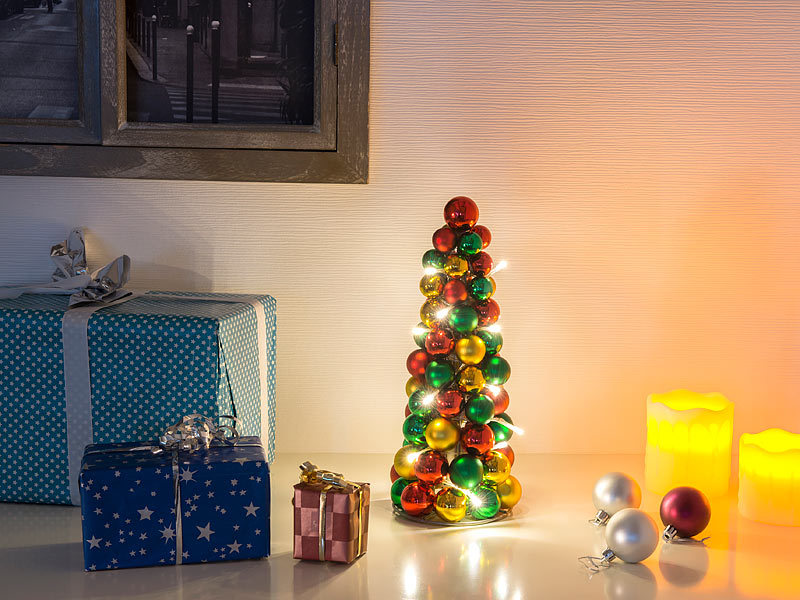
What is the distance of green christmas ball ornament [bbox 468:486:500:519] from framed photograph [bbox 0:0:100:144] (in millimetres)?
731

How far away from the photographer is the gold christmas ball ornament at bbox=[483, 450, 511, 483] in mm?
1086

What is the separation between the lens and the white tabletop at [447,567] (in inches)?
35.1

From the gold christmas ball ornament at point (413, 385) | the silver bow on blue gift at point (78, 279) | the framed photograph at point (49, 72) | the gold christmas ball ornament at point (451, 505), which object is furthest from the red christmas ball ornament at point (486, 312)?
the framed photograph at point (49, 72)

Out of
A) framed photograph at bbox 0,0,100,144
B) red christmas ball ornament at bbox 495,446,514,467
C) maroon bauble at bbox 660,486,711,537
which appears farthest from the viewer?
framed photograph at bbox 0,0,100,144

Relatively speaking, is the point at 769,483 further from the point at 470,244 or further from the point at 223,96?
the point at 223,96

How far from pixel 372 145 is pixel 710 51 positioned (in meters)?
0.52

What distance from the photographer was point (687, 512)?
40.7 inches

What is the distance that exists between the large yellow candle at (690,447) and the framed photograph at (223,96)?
0.55 meters

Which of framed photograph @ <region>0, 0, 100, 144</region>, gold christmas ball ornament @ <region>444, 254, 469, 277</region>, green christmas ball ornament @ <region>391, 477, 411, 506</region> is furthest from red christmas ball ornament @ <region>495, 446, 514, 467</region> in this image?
framed photograph @ <region>0, 0, 100, 144</region>

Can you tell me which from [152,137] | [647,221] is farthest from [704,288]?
[152,137]

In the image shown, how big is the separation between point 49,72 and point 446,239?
64cm

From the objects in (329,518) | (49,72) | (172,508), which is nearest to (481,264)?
(329,518)

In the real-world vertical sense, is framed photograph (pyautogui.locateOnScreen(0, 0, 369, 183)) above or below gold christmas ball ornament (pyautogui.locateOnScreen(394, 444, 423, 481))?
above

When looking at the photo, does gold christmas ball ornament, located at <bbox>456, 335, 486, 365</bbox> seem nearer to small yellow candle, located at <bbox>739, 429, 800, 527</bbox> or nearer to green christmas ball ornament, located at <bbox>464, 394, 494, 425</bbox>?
green christmas ball ornament, located at <bbox>464, 394, 494, 425</bbox>
